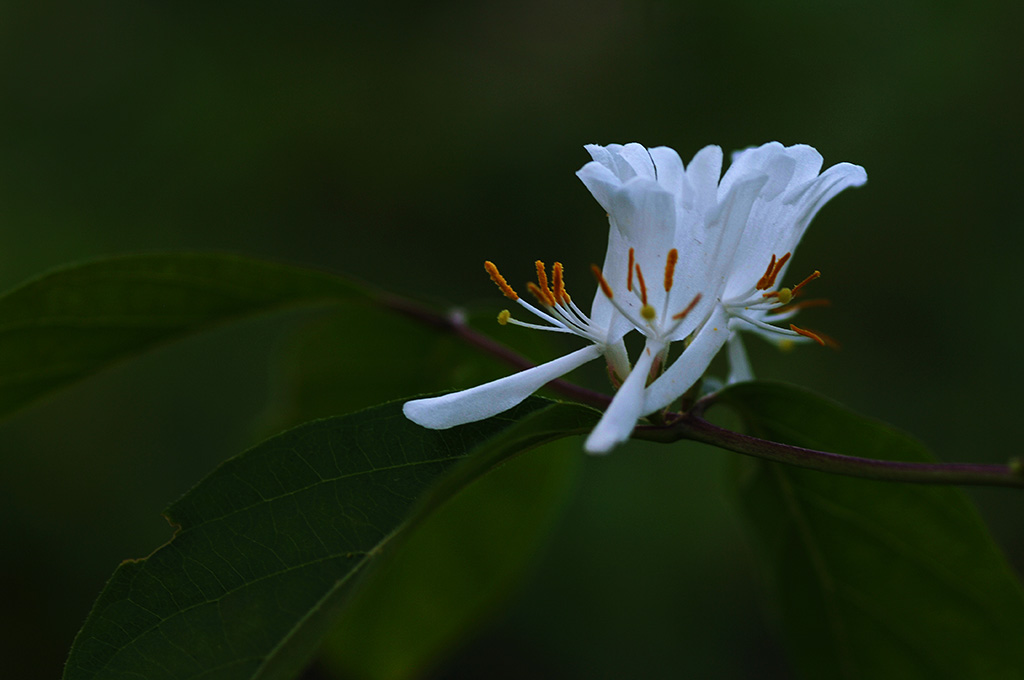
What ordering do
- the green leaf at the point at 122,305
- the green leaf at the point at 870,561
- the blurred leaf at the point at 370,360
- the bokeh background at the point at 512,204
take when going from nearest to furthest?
the green leaf at the point at 870,561, the green leaf at the point at 122,305, the blurred leaf at the point at 370,360, the bokeh background at the point at 512,204

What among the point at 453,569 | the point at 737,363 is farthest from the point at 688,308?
the point at 453,569

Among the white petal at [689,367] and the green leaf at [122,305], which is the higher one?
the green leaf at [122,305]

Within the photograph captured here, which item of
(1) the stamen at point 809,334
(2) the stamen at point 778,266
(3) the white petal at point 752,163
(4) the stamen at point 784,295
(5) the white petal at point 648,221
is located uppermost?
(3) the white petal at point 752,163

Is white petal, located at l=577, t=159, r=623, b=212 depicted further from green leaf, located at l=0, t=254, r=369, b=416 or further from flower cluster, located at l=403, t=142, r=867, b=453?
green leaf, located at l=0, t=254, r=369, b=416

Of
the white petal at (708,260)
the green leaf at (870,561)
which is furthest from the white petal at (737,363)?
the white petal at (708,260)

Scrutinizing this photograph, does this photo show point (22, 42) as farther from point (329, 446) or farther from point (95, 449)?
point (329, 446)

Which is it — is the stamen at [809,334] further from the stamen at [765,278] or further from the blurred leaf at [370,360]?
the blurred leaf at [370,360]

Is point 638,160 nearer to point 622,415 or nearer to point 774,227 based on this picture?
point 774,227
